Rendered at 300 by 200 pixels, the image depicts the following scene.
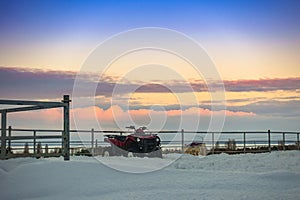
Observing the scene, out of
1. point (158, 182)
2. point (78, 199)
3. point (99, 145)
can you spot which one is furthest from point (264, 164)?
point (99, 145)

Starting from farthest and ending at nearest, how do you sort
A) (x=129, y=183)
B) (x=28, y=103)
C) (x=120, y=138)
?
(x=120, y=138) < (x=28, y=103) < (x=129, y=183)

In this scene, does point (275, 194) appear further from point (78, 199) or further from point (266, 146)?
point (266, 146)

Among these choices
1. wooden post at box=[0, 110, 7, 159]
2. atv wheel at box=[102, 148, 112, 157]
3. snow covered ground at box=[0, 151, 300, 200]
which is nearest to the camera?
snow covered ground at box=[0, 151, 300, 200]

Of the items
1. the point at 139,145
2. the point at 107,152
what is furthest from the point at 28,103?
the point at 107,152

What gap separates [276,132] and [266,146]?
119cm

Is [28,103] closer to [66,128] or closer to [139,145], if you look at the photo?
[66,128]

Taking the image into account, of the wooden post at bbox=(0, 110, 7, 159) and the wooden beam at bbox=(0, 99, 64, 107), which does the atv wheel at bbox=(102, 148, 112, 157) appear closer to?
the wooden beam at bbox=(0, 99, 64, 107)

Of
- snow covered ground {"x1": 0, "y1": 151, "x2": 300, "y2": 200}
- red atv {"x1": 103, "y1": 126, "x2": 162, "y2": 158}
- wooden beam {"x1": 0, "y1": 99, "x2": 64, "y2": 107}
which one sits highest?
wooden beam {"x1": 0, "y1": 99, "x2": 64, "y2": 107}

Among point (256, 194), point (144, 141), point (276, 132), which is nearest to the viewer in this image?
point (256, 194)

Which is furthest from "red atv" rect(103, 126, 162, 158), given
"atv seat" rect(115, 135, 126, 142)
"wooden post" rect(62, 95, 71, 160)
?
"wooden post" rect(62, 95, 71, 160)

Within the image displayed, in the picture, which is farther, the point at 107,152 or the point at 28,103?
the point at 107,152

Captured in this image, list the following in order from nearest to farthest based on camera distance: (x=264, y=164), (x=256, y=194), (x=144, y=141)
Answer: (x=256, y=194) → (x=264, y=164) → (x=144, y=141)

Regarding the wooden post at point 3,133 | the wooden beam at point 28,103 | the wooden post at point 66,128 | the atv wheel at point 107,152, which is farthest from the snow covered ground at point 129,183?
the atv wheel at point 107,152

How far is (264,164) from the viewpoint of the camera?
14516 mm
